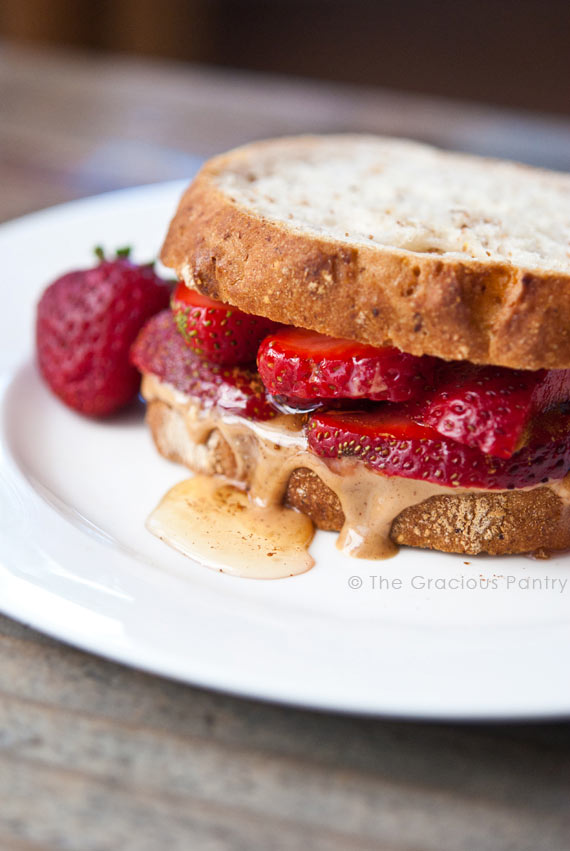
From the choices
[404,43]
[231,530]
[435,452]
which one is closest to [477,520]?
[435,452]

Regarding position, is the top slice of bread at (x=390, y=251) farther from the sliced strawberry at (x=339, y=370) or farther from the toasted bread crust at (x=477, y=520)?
the toasted bread crust at (x=477, y=520)

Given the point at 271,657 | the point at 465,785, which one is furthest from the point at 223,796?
the point at 465,785

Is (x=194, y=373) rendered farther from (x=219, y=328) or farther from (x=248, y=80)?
(x=248, y=80)

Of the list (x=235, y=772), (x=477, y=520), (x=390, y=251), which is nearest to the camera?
(x=235, y=772)

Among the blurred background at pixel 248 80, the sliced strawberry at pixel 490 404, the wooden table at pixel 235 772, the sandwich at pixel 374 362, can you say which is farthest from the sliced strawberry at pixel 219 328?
the blurred background at pixel 248 80

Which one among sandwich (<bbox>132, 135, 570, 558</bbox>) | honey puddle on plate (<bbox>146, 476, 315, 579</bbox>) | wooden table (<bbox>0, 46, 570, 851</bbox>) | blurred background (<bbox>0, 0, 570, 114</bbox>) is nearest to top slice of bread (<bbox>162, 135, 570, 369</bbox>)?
sandwich (<bbox>132, 135, 570, 558</bbox>)
